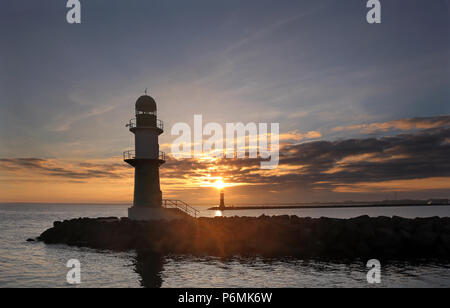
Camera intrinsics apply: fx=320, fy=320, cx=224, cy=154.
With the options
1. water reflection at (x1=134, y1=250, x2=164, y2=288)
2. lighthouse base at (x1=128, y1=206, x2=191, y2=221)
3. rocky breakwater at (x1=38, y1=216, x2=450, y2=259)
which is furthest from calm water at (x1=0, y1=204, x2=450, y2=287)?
lighthouse base at (x1=128, y1=206, x2=191, y2=221)

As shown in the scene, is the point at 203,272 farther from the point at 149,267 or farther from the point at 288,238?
the point at 288,238

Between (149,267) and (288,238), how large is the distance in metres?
11.3

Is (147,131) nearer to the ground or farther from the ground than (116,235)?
farther from the ground

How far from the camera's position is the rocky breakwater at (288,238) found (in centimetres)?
2423

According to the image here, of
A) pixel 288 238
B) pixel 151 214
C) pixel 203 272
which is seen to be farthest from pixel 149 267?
pixel 288 238

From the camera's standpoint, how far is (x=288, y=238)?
25.5m

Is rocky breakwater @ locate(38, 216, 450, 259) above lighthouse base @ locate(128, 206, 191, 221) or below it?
below

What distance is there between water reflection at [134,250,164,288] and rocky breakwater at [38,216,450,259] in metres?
1.62

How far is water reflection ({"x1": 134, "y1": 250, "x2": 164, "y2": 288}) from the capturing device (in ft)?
54.6

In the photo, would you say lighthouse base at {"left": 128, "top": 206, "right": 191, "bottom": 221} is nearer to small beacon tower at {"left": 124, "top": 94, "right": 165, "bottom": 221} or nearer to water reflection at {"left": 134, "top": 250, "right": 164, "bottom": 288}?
small beacon tower at {"left": 124, "top": 94, "right": 165, "bottom": 221}
